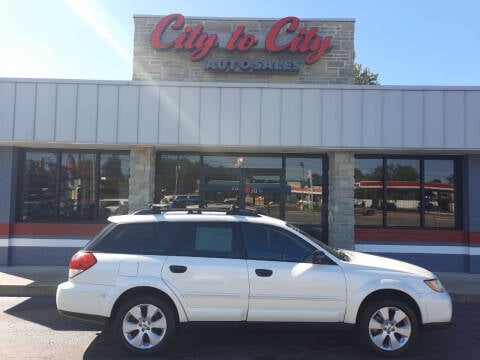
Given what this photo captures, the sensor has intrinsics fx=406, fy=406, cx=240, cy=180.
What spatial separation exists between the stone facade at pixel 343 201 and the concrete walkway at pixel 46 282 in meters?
Answer: 2.19

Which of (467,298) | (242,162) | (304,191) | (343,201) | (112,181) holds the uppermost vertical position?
(242,162)

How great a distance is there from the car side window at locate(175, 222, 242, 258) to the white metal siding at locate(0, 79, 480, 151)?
3865 millimetres

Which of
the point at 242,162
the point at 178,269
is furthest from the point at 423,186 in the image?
the point at 178,269

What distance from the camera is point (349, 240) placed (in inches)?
368

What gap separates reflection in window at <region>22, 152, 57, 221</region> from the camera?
993 centimetres

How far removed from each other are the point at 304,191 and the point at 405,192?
2.45 m

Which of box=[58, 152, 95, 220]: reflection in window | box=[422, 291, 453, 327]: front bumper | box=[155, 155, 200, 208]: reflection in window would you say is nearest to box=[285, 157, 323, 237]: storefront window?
box=[155, 155, 200, 208]: reflection in window

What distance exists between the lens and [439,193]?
9.91m

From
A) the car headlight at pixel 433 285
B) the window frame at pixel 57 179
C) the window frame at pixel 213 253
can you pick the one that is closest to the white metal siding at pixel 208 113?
the window frame at pixel 57 179

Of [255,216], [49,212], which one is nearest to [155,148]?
[49,212]

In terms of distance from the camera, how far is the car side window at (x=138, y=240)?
4945mm

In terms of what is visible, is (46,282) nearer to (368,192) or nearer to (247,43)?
(368,192)

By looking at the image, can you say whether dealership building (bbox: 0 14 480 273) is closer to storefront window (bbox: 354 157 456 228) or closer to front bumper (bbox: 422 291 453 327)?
storefront window (bbox: 354 157 456 228)

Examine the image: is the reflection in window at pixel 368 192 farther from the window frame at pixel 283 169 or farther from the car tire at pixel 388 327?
the car tire at pixel 388 327
